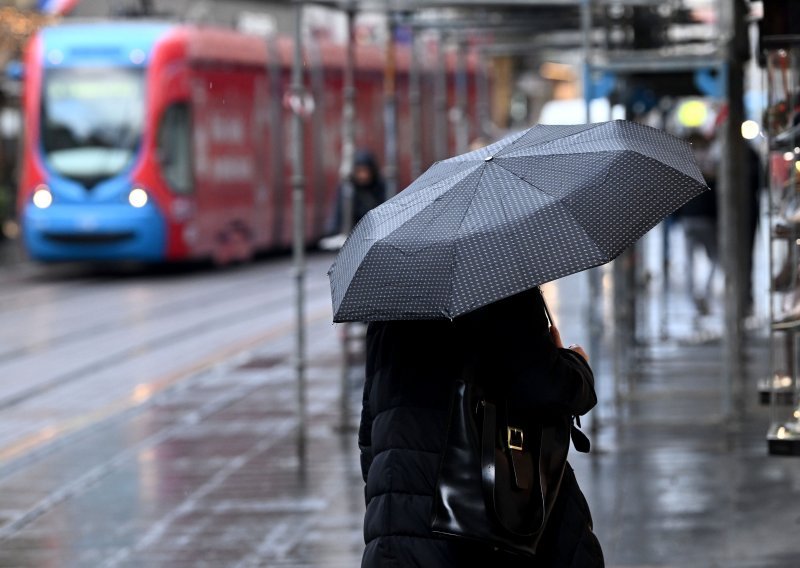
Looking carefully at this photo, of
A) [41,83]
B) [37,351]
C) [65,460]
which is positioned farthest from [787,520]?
[41,83]

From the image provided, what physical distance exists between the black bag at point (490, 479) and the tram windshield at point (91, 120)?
21.2 metres

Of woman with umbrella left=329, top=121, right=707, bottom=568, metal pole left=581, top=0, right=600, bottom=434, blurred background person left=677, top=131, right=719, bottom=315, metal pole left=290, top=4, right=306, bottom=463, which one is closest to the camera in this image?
woman with umbrella left=329, top=121, right=707, bottom=568

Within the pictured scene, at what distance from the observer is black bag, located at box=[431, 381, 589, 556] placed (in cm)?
410

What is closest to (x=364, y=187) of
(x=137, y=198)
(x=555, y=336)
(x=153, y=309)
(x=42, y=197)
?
(x=153, y=309)

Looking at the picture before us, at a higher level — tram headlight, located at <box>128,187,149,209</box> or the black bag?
the black bag

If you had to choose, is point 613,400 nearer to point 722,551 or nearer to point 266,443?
point 266,443

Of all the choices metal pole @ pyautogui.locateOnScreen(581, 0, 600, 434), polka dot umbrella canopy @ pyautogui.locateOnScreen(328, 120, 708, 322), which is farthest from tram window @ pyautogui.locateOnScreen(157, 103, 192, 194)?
polka dot umbrella canopy @ pyautogui.locateOnScreen(328, 120, 708, 322)

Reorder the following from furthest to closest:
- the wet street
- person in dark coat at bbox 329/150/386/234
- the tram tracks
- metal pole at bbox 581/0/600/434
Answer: the tram tracks
person in dark coat at bbox 329/150/386/234
metal pole at bbox 581/0/600/434
the wet street

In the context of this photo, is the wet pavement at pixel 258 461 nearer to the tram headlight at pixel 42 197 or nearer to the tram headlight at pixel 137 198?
the tram headlight at pixel 137 198

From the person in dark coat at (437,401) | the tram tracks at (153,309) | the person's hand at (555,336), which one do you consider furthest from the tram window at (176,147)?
the person in dark coat at (437,401)

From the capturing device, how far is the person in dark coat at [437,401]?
13.7 feet

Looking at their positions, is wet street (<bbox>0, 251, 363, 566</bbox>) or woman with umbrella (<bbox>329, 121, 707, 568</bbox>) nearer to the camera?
woman with umbrella (<bbox>329, 121, 707, 568</bbox>)

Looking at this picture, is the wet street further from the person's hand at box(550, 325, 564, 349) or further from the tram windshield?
the tram windshield

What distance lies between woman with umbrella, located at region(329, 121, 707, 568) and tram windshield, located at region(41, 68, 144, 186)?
21055 millimetres
